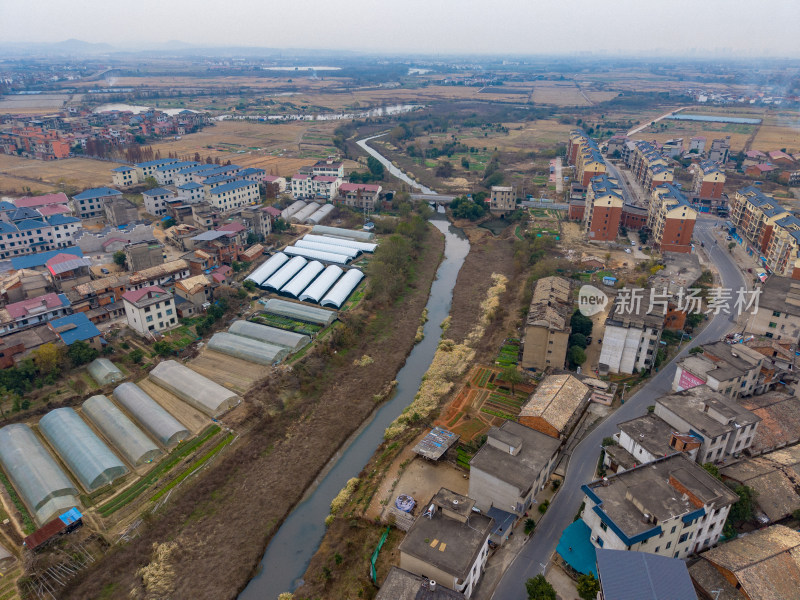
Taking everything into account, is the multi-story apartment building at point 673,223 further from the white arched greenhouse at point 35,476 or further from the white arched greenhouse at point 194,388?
the white arched greenhouse at point 35,476

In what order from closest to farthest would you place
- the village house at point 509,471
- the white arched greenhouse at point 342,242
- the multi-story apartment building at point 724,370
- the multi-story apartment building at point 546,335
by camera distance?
1. the village house at point 509,471
2. the multi-story apartment building at point 724,370
3. the multi-story apartment building at point 546,335
4. the white arched greenhouse at point 342,242

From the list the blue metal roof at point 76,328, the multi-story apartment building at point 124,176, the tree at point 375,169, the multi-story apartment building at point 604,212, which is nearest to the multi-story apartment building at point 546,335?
the multi-story apartment building at point 604,212

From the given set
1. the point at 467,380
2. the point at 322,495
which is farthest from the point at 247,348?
Result: the point at 467,380

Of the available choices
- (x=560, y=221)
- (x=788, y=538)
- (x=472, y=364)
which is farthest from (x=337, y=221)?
(x=788, y=538)

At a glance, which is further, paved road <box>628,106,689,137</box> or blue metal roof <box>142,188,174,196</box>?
paved road <box>628,106,689,137</box>

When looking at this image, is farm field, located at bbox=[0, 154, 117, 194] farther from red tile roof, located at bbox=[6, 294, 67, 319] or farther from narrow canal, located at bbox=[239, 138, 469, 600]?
narrow canal, located at bbox=[239, 138, 469, 600]

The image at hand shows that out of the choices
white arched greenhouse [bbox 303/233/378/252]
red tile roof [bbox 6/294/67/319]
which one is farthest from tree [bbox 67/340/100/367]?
white arched greenhouse [bbox 303/233/378/252]

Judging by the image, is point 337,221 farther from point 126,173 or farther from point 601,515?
point 601,515

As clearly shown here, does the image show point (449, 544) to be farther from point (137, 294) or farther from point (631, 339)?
point (137, 294)
